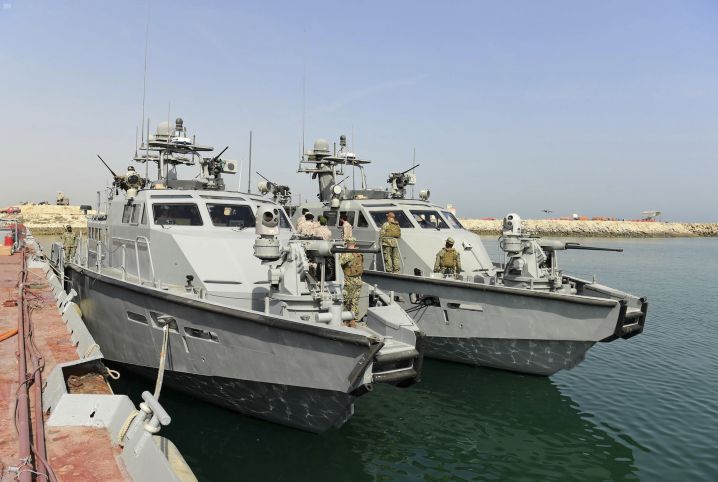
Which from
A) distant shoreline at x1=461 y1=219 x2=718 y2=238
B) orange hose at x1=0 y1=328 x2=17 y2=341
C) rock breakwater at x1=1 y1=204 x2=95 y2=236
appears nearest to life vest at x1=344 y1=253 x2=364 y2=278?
orange hose at x1=0 y1=328 x2=17 y2=341

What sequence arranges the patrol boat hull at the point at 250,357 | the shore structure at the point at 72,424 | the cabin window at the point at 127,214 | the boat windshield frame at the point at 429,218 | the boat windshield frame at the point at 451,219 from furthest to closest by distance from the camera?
the boat windshield frame at the point at 451,219
the boat windshield frame at the point at 429,218
the cabin window at the point at 127,214
the patrol boat hull at the point at 250,357
the shore structure at the point at 72,424

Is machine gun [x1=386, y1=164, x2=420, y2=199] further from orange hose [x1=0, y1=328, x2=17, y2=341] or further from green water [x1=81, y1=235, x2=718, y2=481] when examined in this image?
orange hose [x1=0, y1=328, x2=17, y2=341]

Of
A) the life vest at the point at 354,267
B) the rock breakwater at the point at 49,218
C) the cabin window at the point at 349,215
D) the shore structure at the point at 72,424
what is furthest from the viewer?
the rock breakwater at the point at 49,218

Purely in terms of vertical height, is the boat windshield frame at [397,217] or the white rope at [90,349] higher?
the boat windshield frame at [397,217]

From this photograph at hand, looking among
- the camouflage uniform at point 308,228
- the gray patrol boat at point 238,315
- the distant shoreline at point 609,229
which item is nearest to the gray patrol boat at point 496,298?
the gray patrol boat at point 238,315

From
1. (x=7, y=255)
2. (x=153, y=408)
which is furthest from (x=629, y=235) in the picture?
(x=153, y=408)

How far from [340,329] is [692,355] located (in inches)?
396

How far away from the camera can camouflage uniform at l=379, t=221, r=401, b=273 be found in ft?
38.1

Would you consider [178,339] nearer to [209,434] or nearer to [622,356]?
[209,434]

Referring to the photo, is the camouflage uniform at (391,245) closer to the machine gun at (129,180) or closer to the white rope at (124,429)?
the machine gun at (129,180)

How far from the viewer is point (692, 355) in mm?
12023

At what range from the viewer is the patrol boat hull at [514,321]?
916cm

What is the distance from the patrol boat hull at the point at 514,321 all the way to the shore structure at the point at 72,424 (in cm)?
642

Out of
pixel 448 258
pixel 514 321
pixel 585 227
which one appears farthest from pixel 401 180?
pixel 585 227
